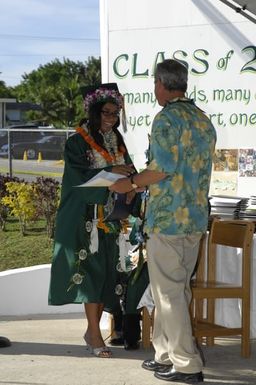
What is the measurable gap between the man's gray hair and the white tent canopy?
61.8 inches

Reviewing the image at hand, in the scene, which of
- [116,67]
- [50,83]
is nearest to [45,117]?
[50,83]

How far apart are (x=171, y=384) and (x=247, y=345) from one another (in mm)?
871

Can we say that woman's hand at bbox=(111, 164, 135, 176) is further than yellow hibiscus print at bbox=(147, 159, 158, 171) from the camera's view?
Yes

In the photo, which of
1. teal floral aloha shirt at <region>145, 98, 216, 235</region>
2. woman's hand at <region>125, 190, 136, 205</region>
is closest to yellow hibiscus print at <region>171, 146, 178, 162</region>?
teal floral aloha shirt at <region>145, 98, 216, 235</region>

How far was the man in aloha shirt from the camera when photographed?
13.9ft

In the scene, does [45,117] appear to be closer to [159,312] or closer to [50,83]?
[50,83]

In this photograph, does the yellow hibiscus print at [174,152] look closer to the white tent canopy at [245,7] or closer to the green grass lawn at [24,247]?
the white tent canopy at [245,7]

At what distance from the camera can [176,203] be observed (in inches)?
170

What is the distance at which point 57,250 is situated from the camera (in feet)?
16.8

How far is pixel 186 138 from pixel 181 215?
1.38 ft

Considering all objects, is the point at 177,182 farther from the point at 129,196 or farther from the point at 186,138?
the point at 129,196

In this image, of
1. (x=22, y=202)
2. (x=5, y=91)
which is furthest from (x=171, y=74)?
(x=5, y=91)

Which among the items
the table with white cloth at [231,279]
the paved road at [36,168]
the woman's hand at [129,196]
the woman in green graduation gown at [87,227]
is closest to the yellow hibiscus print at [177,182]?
the woman's hand at [129,196]

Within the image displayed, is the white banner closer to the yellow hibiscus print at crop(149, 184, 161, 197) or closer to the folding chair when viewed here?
the folding chair
